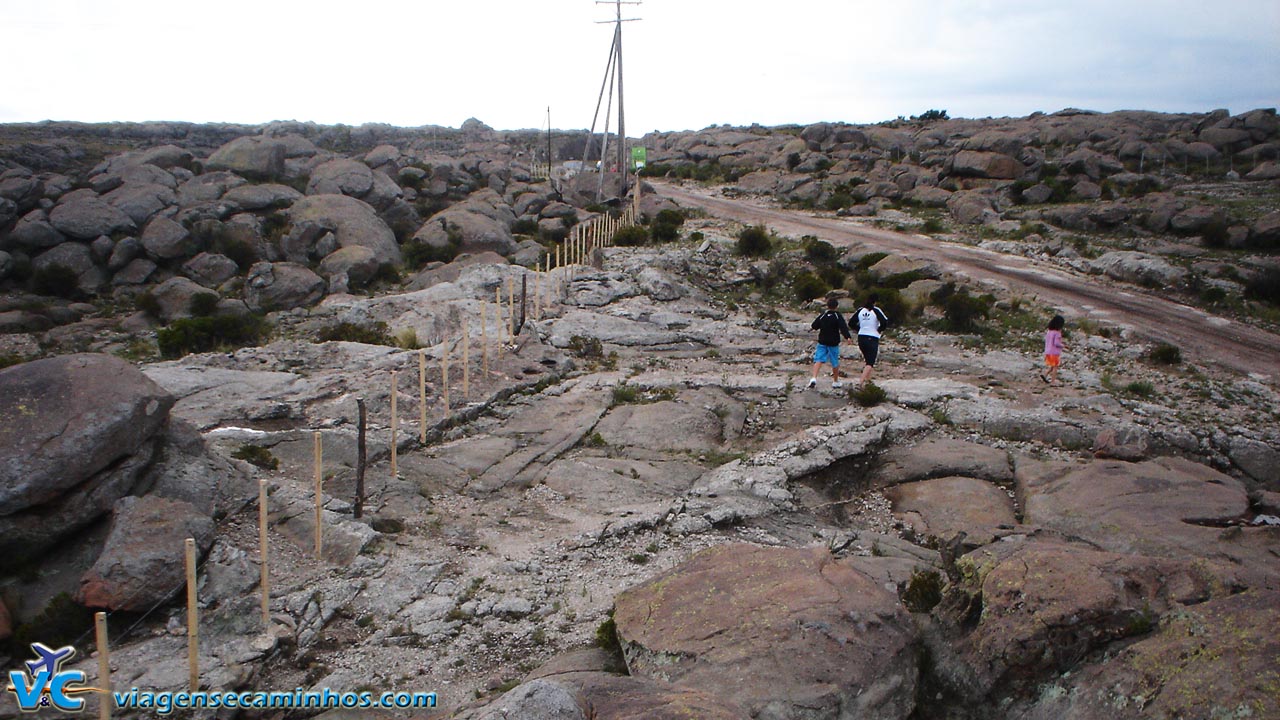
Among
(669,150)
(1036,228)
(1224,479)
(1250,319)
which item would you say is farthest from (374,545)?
(669,150)

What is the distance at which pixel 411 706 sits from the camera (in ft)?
24.1

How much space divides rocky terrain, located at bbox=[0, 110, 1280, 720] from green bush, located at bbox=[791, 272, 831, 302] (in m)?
0.15

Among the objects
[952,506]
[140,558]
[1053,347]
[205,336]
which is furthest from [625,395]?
[205,336]

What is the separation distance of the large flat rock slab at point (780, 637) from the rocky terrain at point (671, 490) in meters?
0.03

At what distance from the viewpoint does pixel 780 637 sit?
675 centimetres

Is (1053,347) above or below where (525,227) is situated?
below

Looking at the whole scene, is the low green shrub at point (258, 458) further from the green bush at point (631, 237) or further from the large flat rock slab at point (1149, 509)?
the green bush at point (631, 237)

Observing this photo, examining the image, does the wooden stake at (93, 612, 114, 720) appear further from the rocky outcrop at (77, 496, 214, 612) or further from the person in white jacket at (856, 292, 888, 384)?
the person in white jacket at (856, 292, 888, 384)

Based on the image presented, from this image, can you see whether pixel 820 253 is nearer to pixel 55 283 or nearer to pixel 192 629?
pixel 192 629

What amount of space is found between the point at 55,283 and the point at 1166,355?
129 ft

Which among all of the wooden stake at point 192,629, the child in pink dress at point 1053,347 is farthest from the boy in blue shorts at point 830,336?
the wooden stake at point 192,629

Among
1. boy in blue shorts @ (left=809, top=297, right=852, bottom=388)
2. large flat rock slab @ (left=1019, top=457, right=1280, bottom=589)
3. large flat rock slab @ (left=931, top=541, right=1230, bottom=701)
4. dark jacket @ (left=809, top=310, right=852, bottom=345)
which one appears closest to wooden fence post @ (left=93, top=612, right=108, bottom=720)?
large flat rock slab @ (left=931, top=541, right=1230, bottom=701)

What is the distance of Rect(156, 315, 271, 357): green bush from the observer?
843 inches

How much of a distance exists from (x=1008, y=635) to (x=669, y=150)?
8383 cm
